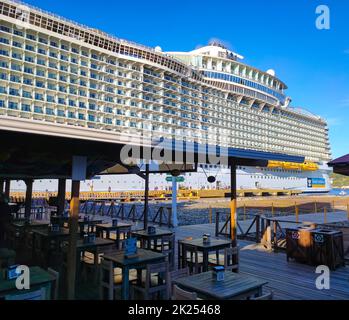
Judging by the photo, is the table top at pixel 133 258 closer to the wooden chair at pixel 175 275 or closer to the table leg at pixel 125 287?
the table leg at pixel 125 287

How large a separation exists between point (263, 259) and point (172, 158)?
3466mm

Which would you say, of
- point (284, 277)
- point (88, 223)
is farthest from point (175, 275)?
point (88, 223)

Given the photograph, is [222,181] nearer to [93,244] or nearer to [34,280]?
[93,244]

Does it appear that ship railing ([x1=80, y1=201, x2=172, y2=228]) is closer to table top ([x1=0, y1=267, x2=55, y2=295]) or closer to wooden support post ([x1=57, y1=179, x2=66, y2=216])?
wooden support post ([x1=57, y1=179, x2=66, y2=216])

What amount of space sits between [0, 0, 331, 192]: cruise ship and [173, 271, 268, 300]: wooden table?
35756mm

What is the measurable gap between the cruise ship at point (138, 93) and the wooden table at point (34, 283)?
3556 cm

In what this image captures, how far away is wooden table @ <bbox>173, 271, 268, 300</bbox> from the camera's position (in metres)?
3.14

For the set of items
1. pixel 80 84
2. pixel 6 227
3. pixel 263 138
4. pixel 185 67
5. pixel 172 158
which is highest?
pixel 185 67

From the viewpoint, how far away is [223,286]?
11.0 ft

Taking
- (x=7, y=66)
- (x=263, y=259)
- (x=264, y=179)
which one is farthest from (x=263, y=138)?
(x=263, y=259)

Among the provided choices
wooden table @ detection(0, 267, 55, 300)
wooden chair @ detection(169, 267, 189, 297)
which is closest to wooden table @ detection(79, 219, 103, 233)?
wooden table @ detection(0, 267, 55, 300)

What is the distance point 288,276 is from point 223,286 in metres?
3.21
